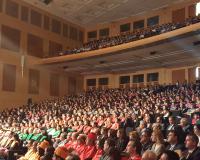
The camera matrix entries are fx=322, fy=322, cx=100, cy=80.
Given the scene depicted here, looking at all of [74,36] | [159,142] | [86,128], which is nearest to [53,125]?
[86,128]

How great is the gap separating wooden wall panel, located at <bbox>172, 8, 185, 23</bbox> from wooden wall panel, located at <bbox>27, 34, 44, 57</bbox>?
734cm

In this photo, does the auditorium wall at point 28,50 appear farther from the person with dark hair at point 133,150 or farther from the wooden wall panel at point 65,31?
the person with dark hair at point 133,150

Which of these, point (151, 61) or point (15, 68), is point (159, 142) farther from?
point (15, 68)

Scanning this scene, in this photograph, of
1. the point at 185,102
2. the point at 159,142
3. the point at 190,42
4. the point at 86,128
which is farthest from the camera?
the point at 190,42

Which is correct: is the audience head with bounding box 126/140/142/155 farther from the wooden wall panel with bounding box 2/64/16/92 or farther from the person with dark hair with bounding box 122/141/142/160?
the wooden wall panel with bounding box 2/64/16/92

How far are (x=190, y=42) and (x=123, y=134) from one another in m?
8.25

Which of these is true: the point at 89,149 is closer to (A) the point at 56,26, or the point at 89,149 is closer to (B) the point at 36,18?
(B) the point at 36,18

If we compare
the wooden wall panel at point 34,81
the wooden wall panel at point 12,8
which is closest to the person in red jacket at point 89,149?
the wooden wall panel at point 34,81

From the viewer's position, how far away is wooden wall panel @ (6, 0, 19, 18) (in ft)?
53.3

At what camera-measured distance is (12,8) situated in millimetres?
16438

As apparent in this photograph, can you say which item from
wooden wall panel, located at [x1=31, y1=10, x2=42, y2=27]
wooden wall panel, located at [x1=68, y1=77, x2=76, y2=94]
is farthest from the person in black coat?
wooden wall panel, located at [x1=68, y1=77, x2=76, y2=94]

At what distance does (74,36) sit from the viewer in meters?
20.3

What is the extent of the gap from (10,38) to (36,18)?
2179 mm

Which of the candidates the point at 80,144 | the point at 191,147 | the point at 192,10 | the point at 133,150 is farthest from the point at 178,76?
the point at 191,147
